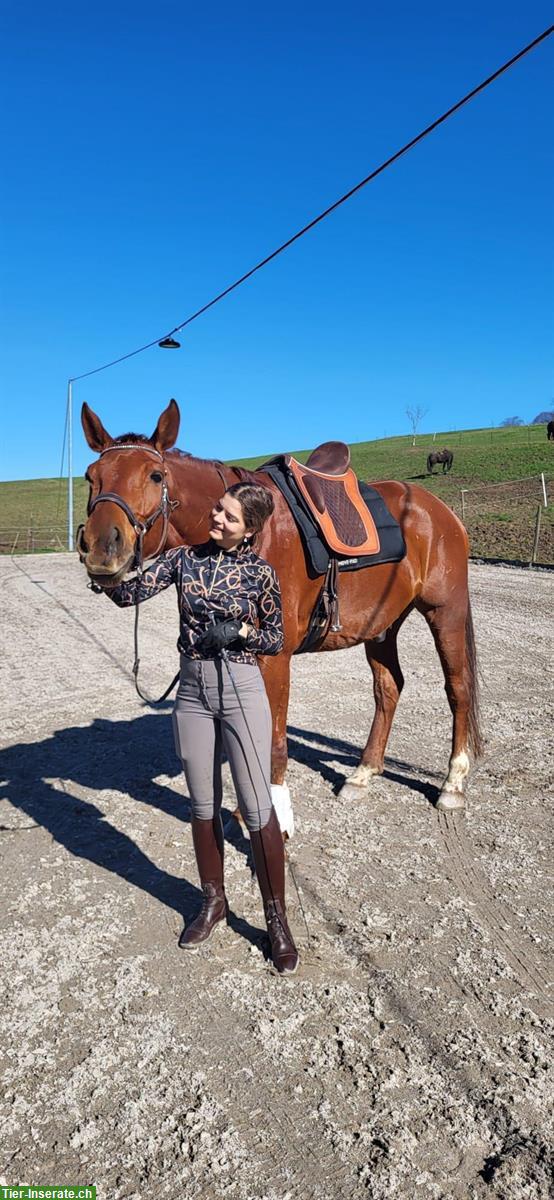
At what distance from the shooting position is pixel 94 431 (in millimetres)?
3158

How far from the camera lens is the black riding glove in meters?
2.56

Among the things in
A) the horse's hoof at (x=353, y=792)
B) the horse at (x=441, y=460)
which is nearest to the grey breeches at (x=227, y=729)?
the horse's hoof at (x=353, y=792)

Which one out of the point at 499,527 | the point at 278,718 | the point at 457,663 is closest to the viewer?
the point at 278,718

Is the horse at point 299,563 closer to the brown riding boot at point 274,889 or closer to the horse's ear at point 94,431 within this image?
the horse's ear at point 94,431

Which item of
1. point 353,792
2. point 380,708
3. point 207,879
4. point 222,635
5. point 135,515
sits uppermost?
point 135,515

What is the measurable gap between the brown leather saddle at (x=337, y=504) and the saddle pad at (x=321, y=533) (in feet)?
0.08

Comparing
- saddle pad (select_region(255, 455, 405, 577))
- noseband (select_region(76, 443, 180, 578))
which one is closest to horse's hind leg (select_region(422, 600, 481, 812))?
saddle pad (select_region(255, 455, 405, 577))

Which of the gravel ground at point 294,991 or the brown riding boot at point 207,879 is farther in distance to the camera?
the brown riding boot at point 207,879

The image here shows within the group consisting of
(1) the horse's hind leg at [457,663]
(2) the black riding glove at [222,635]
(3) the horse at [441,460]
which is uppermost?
(3) the horse at [441,460]

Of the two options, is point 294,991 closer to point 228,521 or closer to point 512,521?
point 228,521

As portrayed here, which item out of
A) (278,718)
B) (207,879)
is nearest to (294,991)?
(207,879)

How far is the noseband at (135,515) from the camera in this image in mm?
2873

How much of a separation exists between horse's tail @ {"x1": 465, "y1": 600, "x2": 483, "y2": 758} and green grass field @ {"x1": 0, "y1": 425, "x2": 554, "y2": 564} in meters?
11.9

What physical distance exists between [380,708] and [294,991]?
2.42 meters
